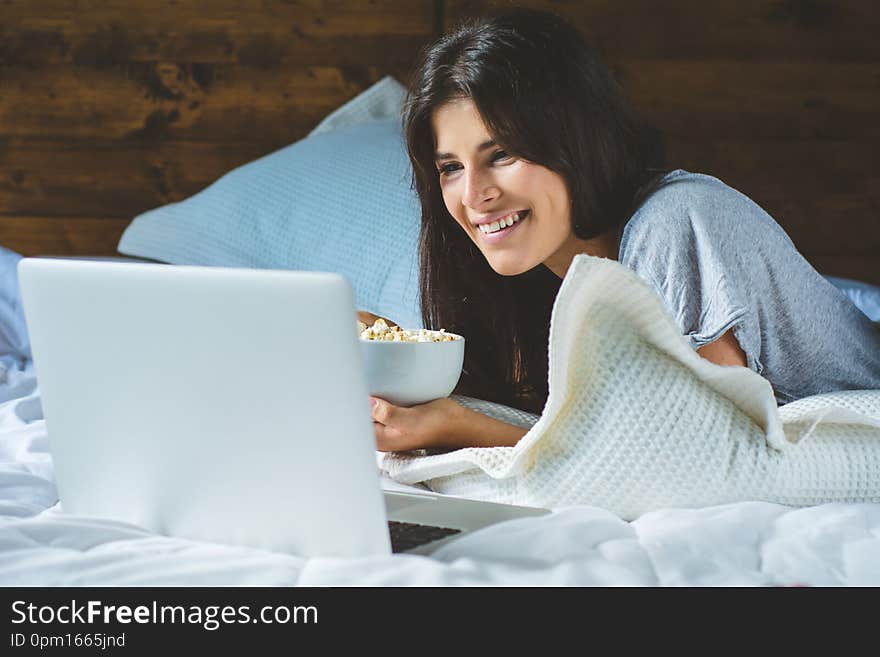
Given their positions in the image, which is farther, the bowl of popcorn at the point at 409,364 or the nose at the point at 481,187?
the nose at the point at 481,187

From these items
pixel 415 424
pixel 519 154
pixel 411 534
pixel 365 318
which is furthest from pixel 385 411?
pixel 365 318

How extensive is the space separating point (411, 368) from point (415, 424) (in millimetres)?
64

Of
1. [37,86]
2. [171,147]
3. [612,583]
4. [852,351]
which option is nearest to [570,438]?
[612,583]

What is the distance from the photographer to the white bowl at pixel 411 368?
3.59 feet

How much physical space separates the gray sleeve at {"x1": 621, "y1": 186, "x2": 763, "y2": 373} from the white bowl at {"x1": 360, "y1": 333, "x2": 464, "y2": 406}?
0.26m

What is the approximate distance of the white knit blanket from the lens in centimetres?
100

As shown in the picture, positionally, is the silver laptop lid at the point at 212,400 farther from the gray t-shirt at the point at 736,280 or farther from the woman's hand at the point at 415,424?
the gray t-shirt at the point at 736,280

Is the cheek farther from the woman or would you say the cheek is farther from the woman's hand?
the woman's hand

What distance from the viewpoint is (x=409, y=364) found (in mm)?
1111

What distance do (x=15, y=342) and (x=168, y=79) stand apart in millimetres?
895

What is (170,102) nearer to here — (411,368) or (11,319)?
(11,319)

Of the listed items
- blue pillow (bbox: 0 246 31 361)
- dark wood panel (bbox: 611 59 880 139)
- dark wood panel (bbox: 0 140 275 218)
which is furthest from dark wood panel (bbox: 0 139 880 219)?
dark wood panel (bbox: 611 59 880 139)

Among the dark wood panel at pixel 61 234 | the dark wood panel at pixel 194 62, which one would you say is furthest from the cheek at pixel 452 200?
the dark wood panel at pixel 61 234

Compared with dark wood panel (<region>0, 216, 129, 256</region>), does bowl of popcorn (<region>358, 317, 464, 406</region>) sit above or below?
below
